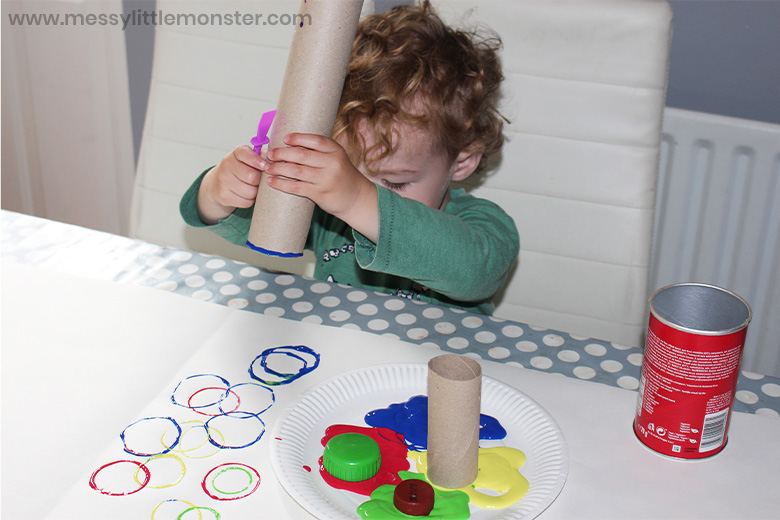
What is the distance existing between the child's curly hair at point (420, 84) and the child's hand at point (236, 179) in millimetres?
144

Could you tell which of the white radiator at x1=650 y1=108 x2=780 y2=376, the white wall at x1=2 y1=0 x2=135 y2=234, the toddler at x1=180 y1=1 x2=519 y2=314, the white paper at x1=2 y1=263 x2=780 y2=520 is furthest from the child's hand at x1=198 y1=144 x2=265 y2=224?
the white wall at x1=2 y1=0 x2=135 y2=234

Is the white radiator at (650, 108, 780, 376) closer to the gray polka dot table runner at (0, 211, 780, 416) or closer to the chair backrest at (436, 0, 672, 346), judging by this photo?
the chair backrest at (436, 0, 672, 346)

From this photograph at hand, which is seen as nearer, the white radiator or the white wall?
the white radiator

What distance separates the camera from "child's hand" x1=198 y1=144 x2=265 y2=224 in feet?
2.55

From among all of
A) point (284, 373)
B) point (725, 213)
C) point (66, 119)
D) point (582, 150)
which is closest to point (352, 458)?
point (284, 373)

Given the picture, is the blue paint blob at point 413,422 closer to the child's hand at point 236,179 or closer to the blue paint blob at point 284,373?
the blue paint blob at point 284,373

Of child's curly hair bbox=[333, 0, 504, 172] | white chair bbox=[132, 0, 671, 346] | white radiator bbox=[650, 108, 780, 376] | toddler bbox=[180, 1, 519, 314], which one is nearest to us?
toddler bbox=[180, 1, 519, 314]

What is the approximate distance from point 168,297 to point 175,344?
0.10 metres

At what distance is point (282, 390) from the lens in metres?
0.69

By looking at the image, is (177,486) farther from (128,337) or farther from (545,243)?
(545,243)

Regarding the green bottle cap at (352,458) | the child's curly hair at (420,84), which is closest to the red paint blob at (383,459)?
the green bottle cap at (352,458)

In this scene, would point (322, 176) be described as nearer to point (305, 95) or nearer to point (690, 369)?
point (305, 95)

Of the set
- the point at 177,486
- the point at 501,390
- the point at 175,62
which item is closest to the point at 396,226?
the point at 501,390

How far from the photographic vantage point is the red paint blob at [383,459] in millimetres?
583
